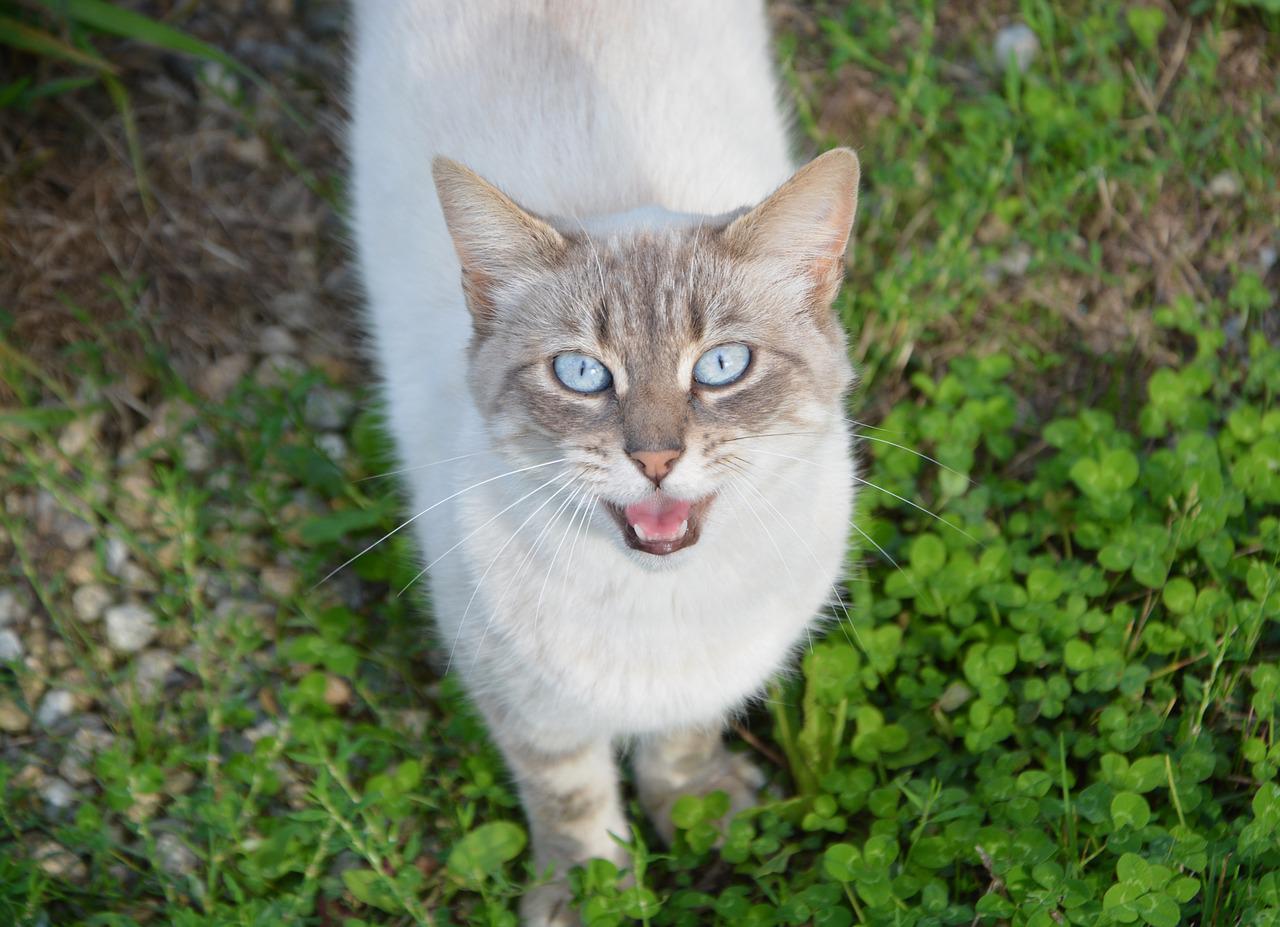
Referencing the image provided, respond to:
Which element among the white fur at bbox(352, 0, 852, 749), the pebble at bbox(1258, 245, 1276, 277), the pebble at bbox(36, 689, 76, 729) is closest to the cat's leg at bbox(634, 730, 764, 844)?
the white fur at bbox(352, 0, 852, 749)

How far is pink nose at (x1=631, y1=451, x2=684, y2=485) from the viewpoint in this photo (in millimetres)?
2055

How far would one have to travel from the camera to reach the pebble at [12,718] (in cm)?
306

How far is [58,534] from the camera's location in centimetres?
335

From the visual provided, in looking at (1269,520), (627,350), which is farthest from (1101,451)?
(627,350)

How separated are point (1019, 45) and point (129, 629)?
11.0 feet

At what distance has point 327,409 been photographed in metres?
3.54

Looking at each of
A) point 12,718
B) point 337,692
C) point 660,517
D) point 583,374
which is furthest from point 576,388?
point 12,718

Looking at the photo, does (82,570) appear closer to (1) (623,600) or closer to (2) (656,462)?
(1) (623,600)

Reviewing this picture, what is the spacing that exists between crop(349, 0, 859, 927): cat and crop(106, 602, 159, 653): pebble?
0.86 m

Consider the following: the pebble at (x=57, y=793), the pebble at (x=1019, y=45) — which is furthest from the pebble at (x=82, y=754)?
the pebble at (x=1019, y=45)

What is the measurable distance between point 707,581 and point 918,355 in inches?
59.8

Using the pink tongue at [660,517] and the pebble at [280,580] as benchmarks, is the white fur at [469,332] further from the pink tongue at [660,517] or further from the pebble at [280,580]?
the pebble at [280,580]

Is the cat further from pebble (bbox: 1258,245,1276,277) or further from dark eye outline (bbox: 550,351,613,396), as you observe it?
pebble (bbox: 1258,245,1276,277)

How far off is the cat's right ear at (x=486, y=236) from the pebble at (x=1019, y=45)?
2437mm
